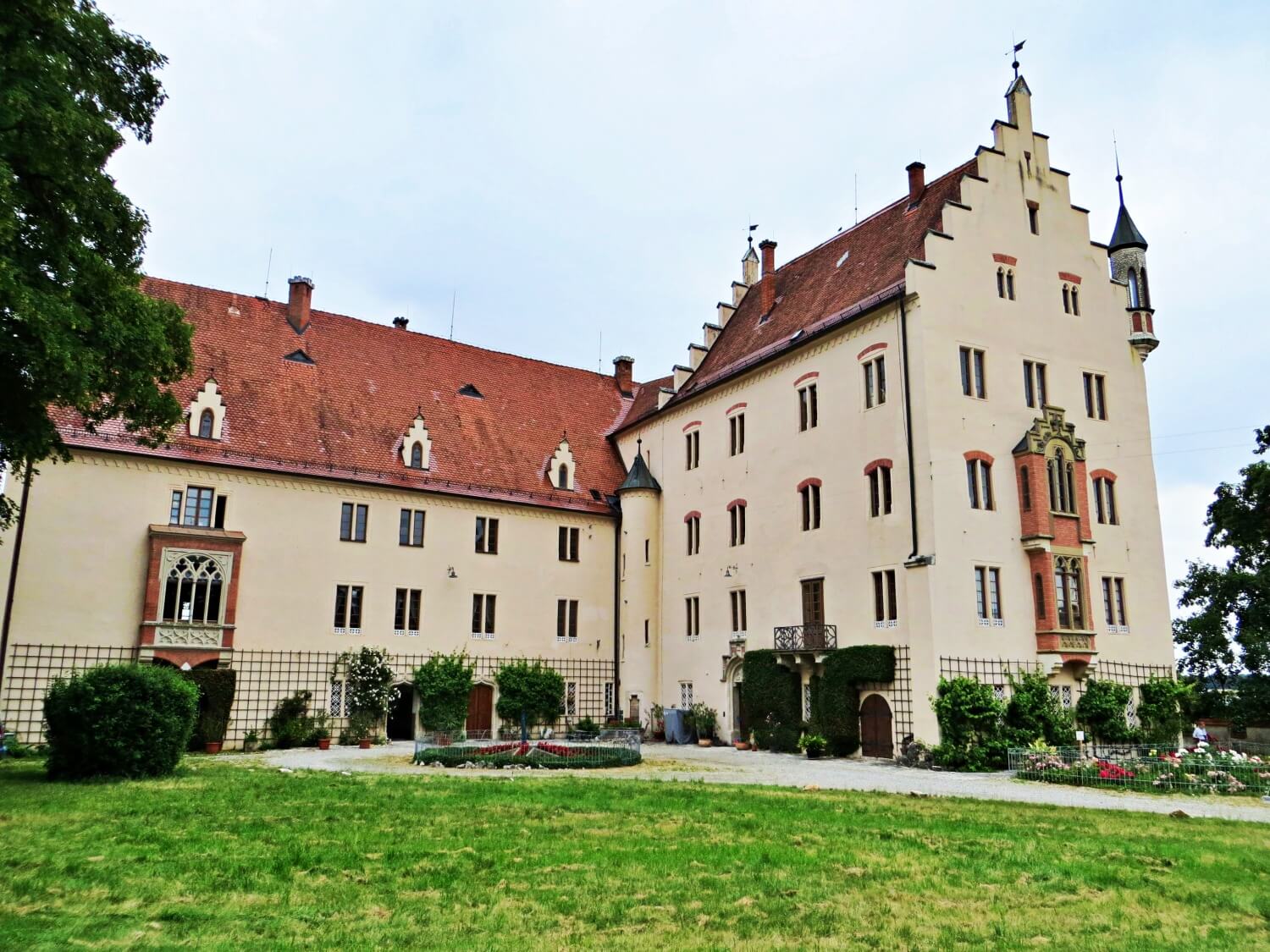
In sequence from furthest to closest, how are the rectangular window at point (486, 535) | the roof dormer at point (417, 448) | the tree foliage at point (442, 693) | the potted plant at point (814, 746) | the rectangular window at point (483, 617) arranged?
the rectangular window at point (486, 535), the rectangular window at point (483, 617), the roof dormer at point (417, 448), the tree foliage at point (442, 693), the potted plant at point (814, 746)

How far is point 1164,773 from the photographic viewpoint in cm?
1938

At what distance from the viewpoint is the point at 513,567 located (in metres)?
36.2

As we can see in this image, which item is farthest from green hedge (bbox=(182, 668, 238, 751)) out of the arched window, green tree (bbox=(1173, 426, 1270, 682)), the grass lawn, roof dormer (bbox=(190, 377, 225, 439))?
green tree (bbox=(1173, 426, 1270, 682))

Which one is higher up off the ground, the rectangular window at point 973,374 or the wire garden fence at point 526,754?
the rectangular window at point 973,374

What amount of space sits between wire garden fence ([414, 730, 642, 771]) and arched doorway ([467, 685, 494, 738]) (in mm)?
9011

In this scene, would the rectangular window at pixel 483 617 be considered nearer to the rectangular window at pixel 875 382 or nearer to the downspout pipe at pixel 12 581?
the downspout pipe at pixel 12 581

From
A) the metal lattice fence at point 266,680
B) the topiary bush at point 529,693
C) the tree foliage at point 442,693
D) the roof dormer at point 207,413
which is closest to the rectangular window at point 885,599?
the topiary bush at point 529,693

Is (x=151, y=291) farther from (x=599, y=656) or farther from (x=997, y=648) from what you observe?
(x=997, y=648)

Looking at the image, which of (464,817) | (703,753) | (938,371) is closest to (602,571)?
(703,753)

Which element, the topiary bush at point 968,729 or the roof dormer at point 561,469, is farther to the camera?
the roof dormer at point 561,469

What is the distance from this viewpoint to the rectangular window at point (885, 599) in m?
26.8

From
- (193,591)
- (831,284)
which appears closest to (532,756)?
(193,591)

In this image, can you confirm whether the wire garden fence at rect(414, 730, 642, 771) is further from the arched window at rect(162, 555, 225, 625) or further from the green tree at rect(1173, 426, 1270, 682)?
the green tree at rect(1173, 426, 1270, 682)

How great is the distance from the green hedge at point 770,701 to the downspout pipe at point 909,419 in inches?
246
